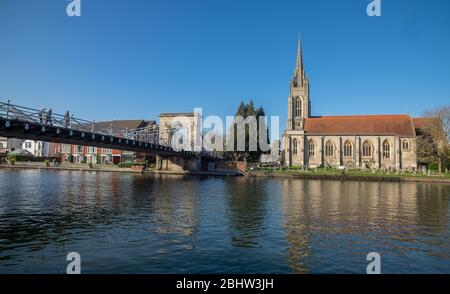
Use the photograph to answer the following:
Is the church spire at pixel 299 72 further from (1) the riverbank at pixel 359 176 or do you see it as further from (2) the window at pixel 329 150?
(1) the riverbank at pixel 359 176

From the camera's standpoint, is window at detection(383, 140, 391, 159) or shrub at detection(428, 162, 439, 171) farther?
window at detection(383, 140, 391, 159)

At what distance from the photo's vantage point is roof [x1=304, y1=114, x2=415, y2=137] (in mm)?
96438

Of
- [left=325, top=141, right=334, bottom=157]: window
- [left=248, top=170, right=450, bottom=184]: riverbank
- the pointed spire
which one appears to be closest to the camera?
[left=248, top=170, right=450, bottom=184]: riverbank

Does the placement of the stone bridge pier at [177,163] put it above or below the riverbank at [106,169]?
above

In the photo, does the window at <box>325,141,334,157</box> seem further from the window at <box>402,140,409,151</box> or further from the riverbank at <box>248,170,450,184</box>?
the riverbank at <box>248,170,450,184</box>

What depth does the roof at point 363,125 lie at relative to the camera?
316 feet

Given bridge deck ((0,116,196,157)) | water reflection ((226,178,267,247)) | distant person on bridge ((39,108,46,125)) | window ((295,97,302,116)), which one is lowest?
water reflection ((226,178,267,247))

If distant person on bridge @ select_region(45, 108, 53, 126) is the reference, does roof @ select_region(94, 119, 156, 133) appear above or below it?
above

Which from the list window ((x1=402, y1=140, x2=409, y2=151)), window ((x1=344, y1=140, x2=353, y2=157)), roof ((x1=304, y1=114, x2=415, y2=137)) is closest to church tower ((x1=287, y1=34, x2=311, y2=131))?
roof ((x1=304, y1=114, x2=415, y2=137))

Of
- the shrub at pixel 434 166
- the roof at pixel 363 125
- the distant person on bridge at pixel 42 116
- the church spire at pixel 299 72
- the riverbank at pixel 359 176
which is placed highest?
the church spire at pixel 299 72

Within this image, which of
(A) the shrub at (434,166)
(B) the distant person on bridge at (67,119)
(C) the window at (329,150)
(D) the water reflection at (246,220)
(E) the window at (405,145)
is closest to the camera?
(D) the water reflection at (246,220)

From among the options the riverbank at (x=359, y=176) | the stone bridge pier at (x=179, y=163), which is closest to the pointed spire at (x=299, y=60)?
the stone bridge pier at (x=179, y=163)

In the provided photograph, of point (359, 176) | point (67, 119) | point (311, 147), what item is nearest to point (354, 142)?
point (311, 147)
